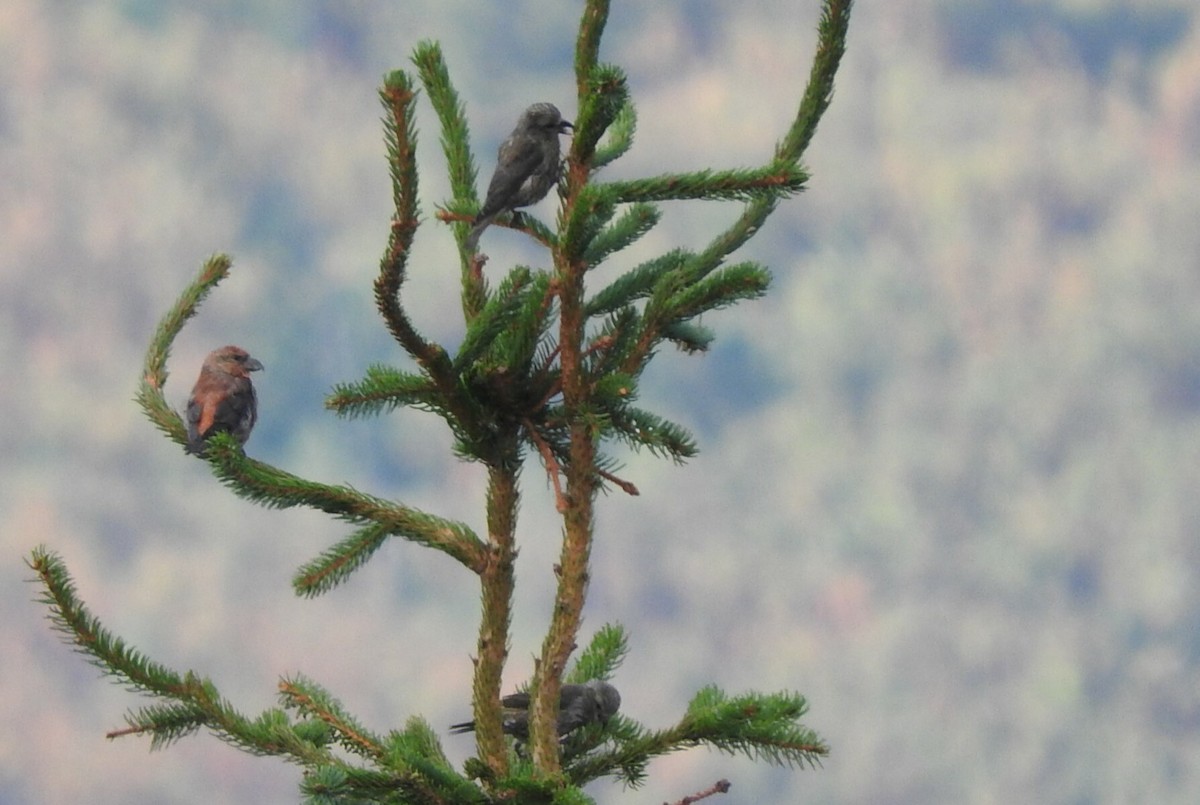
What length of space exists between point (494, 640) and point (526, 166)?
232cm

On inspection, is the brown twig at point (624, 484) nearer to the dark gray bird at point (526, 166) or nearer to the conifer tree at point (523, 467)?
the conifer tree at point (523, 467)

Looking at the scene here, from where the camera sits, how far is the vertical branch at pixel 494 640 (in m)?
6.11

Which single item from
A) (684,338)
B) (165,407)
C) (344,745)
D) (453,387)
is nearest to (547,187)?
(684,338)

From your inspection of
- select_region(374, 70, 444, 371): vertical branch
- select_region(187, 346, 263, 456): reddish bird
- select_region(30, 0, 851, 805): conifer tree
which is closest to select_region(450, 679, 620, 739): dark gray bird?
select_region(30, 0, 851, 805): conifer tree

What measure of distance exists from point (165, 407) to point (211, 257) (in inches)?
35.9

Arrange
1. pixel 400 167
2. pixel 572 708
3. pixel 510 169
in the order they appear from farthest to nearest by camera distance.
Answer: pixel 510 169 → pixel 572 708 → pixel 400 167

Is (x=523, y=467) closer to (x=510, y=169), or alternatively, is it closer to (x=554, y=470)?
(x=554, y=470)

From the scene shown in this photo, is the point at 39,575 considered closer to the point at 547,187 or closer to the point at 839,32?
the point at 547,187

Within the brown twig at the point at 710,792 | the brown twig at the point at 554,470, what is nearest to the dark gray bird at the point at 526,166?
the brown twig at the point at 554,470

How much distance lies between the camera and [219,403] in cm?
692

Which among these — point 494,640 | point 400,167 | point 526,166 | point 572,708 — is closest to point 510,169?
point 526,166

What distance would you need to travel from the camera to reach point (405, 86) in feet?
18.1

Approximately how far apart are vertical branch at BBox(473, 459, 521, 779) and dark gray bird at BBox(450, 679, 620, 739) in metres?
0.21

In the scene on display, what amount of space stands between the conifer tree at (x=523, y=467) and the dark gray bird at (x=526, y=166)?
1.09ft
